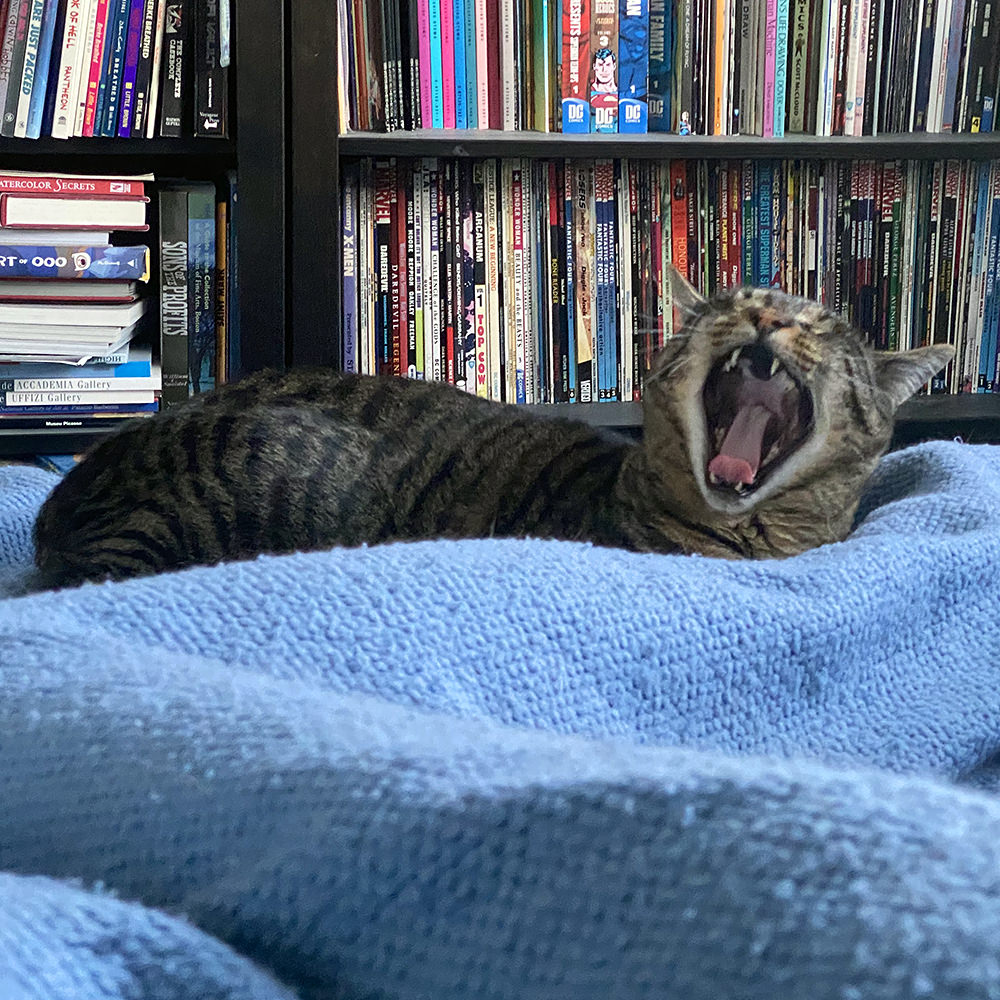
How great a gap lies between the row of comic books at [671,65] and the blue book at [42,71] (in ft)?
1.30

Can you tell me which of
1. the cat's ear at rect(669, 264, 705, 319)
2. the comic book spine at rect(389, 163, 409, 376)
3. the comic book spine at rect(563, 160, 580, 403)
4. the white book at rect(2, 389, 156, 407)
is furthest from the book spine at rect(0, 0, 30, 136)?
the cat's ear at rect(669, 264, 705, 319)

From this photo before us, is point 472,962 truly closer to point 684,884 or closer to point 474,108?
point 684,884

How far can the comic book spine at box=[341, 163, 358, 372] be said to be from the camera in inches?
66.0

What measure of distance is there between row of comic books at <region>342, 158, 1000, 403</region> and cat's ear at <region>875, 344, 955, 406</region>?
531 millimetres

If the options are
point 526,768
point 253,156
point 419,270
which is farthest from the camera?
point 419,270

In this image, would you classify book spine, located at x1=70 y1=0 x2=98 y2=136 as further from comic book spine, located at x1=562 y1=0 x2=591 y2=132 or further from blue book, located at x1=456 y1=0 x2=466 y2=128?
comic book spine, located at x1=562 y1=0 x2=591 y2=132

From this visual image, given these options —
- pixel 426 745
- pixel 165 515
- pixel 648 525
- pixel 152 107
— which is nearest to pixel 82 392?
pixel 152 107

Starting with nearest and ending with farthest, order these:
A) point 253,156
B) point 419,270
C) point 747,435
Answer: point 747,435, point 253,156, point 419,270

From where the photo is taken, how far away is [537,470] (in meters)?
1.28

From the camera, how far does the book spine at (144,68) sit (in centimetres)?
157

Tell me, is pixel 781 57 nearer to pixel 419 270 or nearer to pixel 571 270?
pixel 571 270

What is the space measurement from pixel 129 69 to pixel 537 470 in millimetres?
834

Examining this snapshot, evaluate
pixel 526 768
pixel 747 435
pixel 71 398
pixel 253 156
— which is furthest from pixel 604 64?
pixel 526 768

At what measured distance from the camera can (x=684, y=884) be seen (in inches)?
11.3
